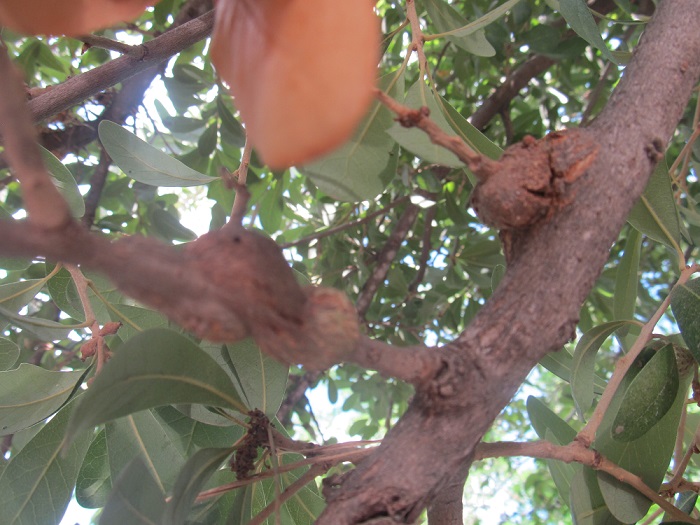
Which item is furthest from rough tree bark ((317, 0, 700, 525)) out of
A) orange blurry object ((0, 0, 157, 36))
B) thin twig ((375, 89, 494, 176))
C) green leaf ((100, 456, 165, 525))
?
orange blurry object ((0, 0, 157, 36))

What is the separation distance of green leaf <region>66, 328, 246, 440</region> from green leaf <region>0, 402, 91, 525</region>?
1.04 feet

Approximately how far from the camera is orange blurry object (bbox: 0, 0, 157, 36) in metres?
0.36

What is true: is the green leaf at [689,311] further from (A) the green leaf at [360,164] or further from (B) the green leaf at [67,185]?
(B) the green leaf at [67,185]

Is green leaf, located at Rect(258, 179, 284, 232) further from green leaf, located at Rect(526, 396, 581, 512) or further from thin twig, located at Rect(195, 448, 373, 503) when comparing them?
thin twig, located at Rect(195, 448, 373, 503)

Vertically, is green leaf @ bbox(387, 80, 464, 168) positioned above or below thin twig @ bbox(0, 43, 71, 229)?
above

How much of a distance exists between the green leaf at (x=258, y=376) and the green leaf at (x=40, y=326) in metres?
0.29

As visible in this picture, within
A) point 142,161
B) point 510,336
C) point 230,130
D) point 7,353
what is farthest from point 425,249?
point 510,336

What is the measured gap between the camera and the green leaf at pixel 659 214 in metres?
0.83

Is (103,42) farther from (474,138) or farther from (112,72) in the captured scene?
(474,138)

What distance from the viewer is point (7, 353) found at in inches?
38.8

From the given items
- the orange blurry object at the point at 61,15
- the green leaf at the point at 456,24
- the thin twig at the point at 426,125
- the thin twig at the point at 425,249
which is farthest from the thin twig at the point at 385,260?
the orange blurry object at the point at 61,15

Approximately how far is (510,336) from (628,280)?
644mm

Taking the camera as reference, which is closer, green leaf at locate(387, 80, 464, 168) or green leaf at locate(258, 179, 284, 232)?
green leaf at locate(387, 80, 464, 168)

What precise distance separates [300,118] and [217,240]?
0.10 meters
